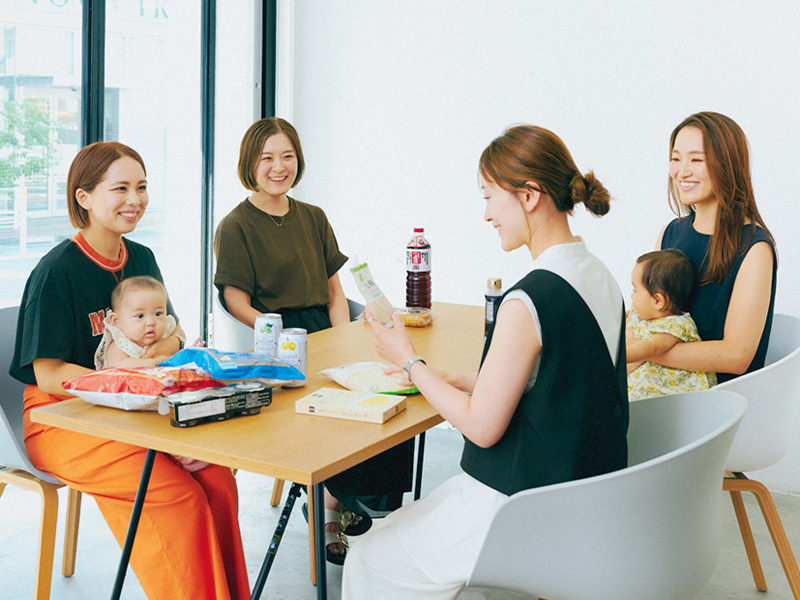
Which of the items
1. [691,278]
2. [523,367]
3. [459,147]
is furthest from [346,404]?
[459,147]

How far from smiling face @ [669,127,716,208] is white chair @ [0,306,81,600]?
1.87 meters

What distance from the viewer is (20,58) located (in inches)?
115

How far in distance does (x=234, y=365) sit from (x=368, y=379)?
31 cm

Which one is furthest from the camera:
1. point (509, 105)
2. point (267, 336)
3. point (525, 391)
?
point (509, 105)

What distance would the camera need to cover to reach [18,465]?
6.21 feet

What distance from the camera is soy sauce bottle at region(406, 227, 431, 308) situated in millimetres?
2594

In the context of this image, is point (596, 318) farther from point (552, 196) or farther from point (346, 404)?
point (346, 404)

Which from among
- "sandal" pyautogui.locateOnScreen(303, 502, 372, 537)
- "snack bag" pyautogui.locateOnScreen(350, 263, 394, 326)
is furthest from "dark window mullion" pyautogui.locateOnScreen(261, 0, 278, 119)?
"sandal" pyautogui.locateOnScreen(303, 502, 372, 537)

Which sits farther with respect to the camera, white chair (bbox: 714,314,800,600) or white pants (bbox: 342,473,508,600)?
white chair (bbox: 714,314,800,600)

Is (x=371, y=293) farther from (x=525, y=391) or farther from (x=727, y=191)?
(x=727, y=191)

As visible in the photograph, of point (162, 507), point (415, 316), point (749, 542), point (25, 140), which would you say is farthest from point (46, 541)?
point (749, 542)

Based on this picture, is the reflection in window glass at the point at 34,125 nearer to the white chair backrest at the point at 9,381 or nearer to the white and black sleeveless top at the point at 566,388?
the white chair backrest at the point at 9,381

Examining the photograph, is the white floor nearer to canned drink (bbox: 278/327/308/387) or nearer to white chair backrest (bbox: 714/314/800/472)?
white chair backrest (bbox: 714/314/800/472)

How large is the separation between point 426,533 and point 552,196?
2.23 feet
